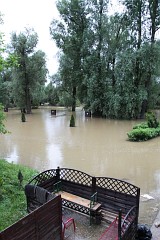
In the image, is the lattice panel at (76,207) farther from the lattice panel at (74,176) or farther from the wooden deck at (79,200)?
the lattice panel at (74,176)

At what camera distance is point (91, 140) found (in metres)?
14.8

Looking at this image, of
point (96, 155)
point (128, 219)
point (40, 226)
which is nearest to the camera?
point (40, 226)

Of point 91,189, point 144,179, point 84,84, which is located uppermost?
point 84,84

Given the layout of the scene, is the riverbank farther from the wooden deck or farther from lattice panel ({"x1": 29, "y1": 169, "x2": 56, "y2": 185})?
lattice panel ({"x1": 29, "y1": 169, "x2": 56, "y2": 185})

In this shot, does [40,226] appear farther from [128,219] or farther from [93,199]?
[93,199]

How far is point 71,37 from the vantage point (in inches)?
1099

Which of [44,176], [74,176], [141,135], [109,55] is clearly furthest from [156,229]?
[109,55]

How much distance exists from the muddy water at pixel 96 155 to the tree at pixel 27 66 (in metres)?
13.8

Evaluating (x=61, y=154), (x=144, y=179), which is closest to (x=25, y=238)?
(x=144, y=179)

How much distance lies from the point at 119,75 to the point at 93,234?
19817 mm

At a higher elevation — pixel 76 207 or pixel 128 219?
pixel 128 219

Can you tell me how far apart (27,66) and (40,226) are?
27.5 meters

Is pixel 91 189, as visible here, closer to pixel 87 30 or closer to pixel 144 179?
pixel 144 179

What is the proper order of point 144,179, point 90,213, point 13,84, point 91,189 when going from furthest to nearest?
point 13,84, point 144,179, point 91,189, point 90,213
